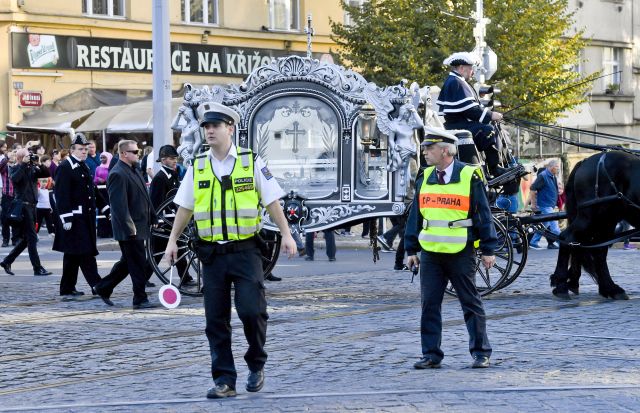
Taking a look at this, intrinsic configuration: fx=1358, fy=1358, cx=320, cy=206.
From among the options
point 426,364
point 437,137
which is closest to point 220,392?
point 426,364

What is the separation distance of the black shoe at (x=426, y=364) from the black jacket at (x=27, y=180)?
34.8 ft

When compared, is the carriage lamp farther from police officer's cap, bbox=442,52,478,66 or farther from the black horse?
the black horse

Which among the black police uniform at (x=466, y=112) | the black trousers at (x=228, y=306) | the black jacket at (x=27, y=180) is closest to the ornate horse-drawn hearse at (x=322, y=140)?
the black police uniform at (x=466, y=112)

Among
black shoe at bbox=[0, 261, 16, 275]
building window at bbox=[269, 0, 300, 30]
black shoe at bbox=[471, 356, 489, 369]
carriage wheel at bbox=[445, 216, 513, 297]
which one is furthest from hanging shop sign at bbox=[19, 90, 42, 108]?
black shoe at bbox=[471, 356, 489, 369]

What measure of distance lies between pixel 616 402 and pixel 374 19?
2758 cm

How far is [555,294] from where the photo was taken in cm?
1421

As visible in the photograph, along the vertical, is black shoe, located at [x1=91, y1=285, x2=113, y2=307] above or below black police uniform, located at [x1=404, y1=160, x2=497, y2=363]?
below

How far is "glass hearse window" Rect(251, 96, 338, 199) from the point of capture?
49.3 feet

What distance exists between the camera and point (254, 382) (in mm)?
8602

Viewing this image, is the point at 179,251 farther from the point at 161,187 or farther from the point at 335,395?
the point at 335,395

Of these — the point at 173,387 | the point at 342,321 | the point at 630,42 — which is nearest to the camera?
the point at 173,387

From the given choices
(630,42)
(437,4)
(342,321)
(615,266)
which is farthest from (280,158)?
(630,42)

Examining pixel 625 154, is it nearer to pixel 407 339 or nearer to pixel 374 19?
pixel 407 339

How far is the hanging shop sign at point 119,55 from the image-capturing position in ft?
113
